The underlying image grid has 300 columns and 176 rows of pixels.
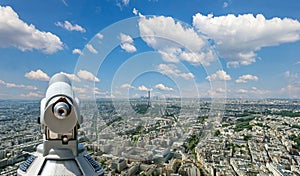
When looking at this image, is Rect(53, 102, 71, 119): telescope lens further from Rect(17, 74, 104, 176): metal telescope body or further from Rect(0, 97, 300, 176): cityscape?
A: Rect(0, 97, 300, 176): cityscape

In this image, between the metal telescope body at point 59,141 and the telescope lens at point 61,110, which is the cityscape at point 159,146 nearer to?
the metal telescope body at point 59,141

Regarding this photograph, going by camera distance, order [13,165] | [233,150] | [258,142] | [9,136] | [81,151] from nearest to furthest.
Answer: [81,151] < [13,165] < [9,136] < [233,150] < [258,142]

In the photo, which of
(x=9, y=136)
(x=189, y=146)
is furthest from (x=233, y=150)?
(x=9, y=136)

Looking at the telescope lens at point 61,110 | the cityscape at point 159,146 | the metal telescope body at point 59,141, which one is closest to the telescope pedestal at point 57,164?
the metal telescope body at point 59,141

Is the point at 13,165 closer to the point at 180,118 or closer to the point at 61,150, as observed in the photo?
the point at 180,118

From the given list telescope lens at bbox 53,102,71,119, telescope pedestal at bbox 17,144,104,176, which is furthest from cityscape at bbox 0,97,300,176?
telescope lens at bbox 53,102,71,119

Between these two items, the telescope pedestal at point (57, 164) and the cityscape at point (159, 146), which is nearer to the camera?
the telescope pedestal at point (57, 164)

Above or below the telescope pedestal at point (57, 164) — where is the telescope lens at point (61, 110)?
above
